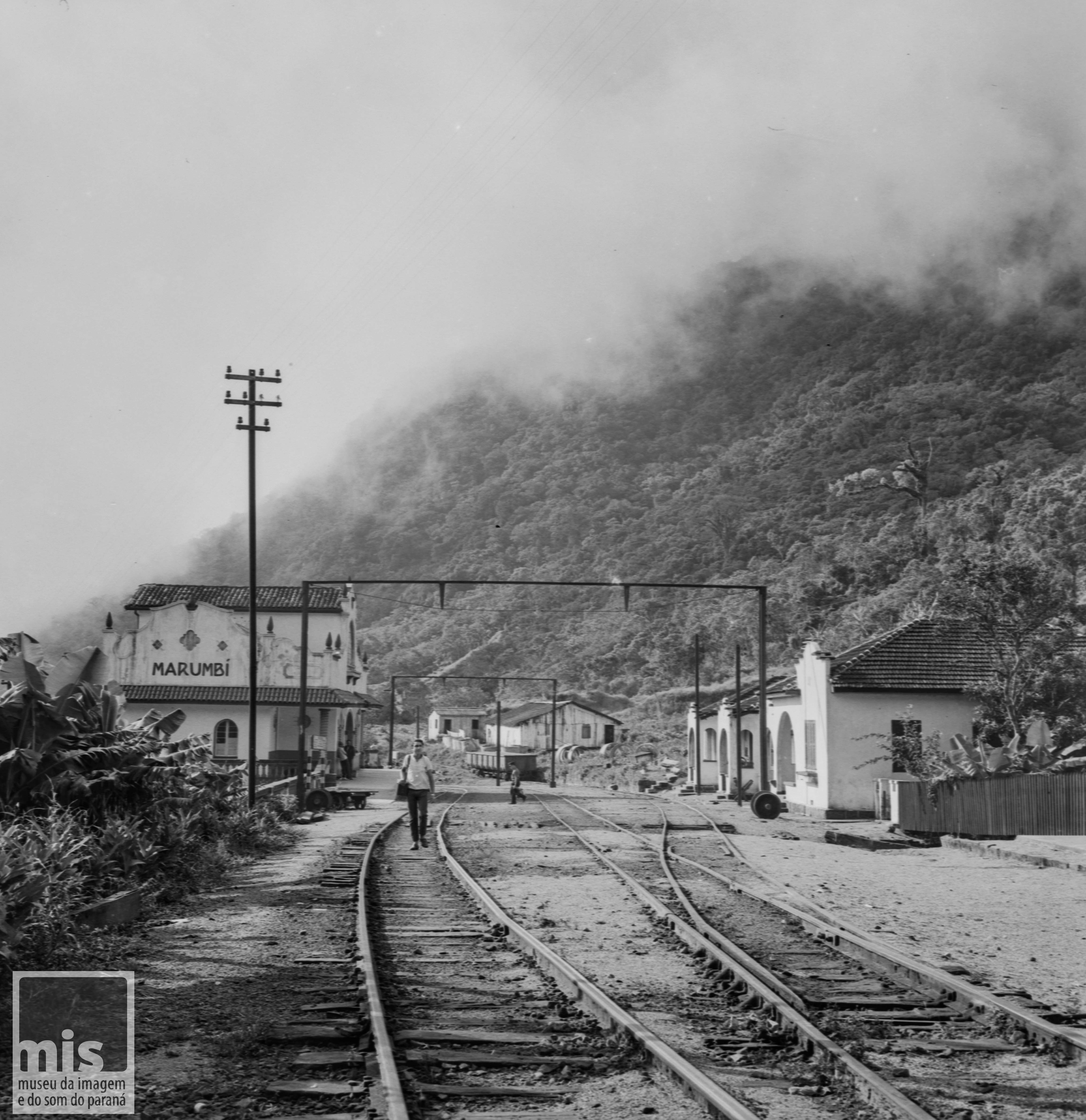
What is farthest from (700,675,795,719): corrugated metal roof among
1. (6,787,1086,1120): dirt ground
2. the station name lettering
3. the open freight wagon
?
(6,787,1086,1120): dirt ground

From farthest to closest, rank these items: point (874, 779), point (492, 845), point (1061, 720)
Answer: point (874, 779) < point (1061, 720) < point (492, 845)

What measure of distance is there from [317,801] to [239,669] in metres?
19.6

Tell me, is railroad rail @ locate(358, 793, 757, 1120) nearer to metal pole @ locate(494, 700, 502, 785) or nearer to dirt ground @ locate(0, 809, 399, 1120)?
dirt ground @ locate(0, 809, 399, 1120)

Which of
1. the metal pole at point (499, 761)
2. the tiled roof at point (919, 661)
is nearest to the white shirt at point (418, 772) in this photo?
the tiled roof at point (919, 661)

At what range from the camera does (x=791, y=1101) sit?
5859 millimetres

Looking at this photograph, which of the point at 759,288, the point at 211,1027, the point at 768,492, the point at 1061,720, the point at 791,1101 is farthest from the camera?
the point at 759,288

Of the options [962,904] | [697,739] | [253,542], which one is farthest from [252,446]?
[697,739]

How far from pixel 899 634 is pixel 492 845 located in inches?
702

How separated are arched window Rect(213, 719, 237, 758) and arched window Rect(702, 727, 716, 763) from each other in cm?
1975

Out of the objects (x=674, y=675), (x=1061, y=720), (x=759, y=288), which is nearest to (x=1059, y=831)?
(x=1061, y=720)

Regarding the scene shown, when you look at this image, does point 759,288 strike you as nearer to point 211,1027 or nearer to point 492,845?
point 492,845

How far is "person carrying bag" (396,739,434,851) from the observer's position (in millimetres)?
19016

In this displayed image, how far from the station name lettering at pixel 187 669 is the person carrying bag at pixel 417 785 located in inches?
1239
